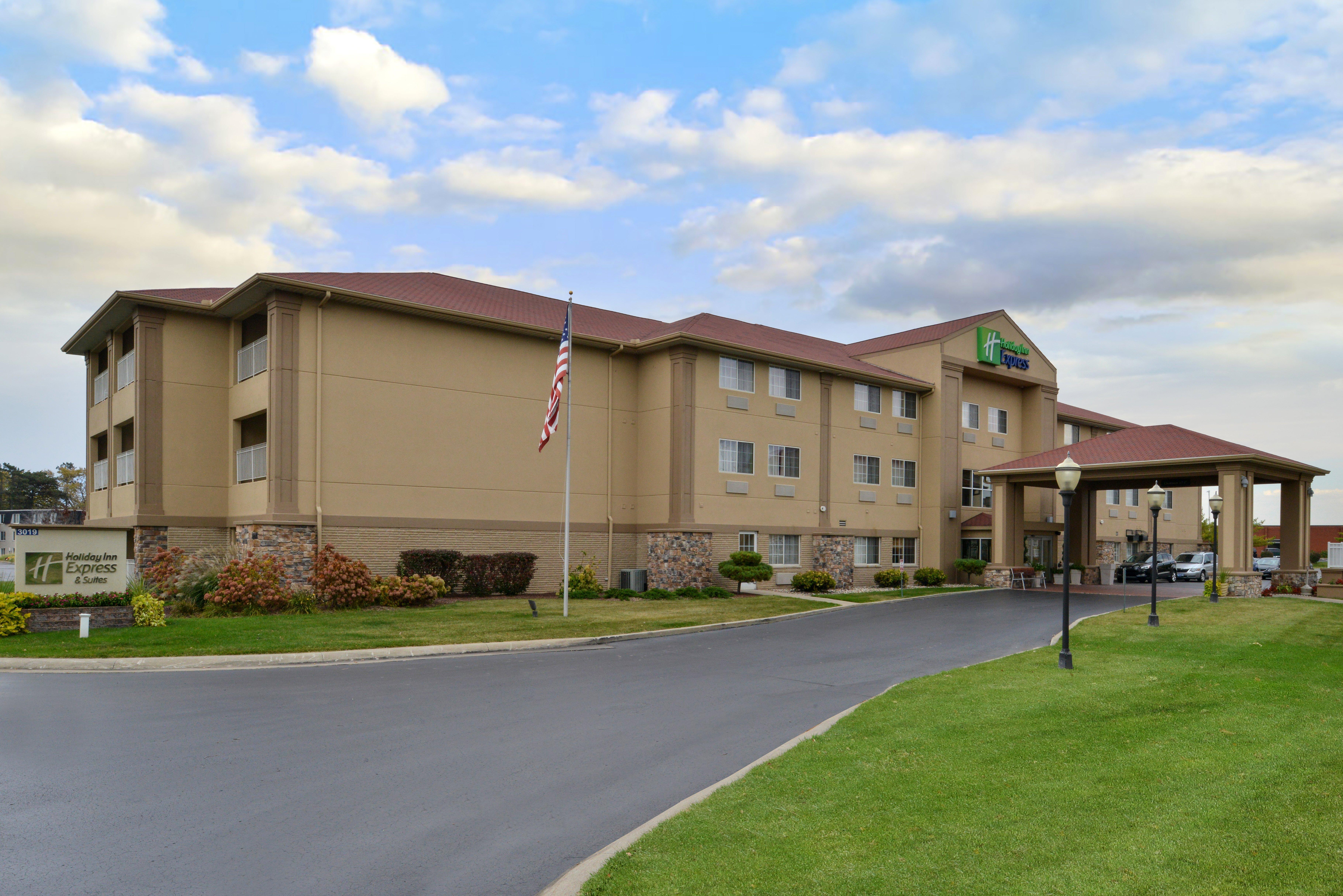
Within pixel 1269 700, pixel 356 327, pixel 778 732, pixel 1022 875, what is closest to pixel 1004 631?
pixel 1269 700

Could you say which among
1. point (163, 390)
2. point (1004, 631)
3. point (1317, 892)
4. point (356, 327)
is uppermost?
point (356, 327)

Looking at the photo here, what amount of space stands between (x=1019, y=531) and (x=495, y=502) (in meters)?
22.3

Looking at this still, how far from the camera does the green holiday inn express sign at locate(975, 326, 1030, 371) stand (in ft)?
136

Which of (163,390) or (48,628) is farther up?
(163,390)

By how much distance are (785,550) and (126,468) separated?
22.3 m

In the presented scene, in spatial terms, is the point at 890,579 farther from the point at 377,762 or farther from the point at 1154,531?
the point at 377,762

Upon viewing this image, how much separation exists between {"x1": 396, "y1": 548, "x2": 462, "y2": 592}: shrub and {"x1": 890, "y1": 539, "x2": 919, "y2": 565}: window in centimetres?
1909

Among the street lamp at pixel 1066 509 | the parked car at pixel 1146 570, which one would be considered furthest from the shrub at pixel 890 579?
the street lamp at pixel 1066 509

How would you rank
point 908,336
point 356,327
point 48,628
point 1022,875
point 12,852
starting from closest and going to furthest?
point 1022,875 → point 12,852 → point 48,628 → point 356,327 → point 908,336

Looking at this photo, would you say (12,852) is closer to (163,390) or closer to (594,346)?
(163,390)

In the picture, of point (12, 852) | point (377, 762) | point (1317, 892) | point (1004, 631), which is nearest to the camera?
point (1317, 892)

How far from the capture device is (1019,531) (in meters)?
39.0

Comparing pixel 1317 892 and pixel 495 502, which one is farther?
pixel 495 502

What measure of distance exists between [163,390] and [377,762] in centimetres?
2297
